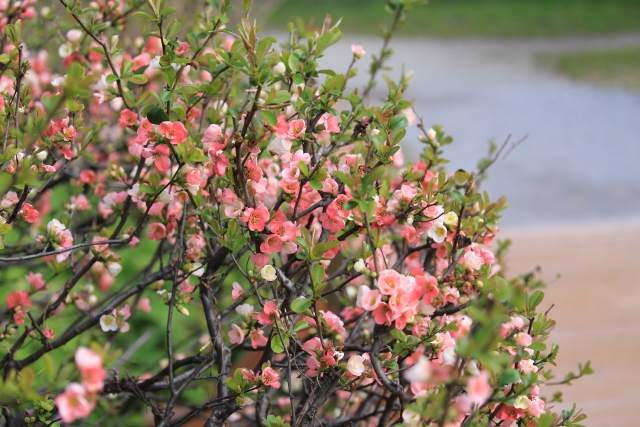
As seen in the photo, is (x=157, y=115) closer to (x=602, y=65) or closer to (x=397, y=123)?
(x=397, y=123)

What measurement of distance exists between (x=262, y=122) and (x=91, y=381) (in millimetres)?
600

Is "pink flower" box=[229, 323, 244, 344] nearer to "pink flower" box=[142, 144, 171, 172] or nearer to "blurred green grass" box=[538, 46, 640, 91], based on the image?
"pink flower" box=[142, 144, 171, 172]

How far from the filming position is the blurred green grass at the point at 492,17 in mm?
12055

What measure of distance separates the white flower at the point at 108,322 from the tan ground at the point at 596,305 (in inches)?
72.2

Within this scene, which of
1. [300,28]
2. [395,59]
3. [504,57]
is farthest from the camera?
[504,57]

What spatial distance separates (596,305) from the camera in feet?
9.86

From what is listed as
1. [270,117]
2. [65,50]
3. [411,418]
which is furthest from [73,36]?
[411,418]

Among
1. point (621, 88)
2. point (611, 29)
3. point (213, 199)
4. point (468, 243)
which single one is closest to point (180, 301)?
point (213, 199)

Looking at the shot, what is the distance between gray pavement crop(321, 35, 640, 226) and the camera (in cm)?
528

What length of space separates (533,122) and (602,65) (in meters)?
3.01

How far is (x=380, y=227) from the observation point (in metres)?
1.08

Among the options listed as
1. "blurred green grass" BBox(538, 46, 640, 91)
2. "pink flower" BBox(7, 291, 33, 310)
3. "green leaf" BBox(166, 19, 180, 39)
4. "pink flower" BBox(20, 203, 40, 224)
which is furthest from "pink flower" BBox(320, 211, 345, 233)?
"blurred green grass" BBox(538, 46, 640, 91)

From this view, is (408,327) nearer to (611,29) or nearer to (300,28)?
(300,28)

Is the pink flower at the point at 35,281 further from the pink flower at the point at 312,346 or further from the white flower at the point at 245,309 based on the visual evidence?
the pink flower at the point at 312,346
